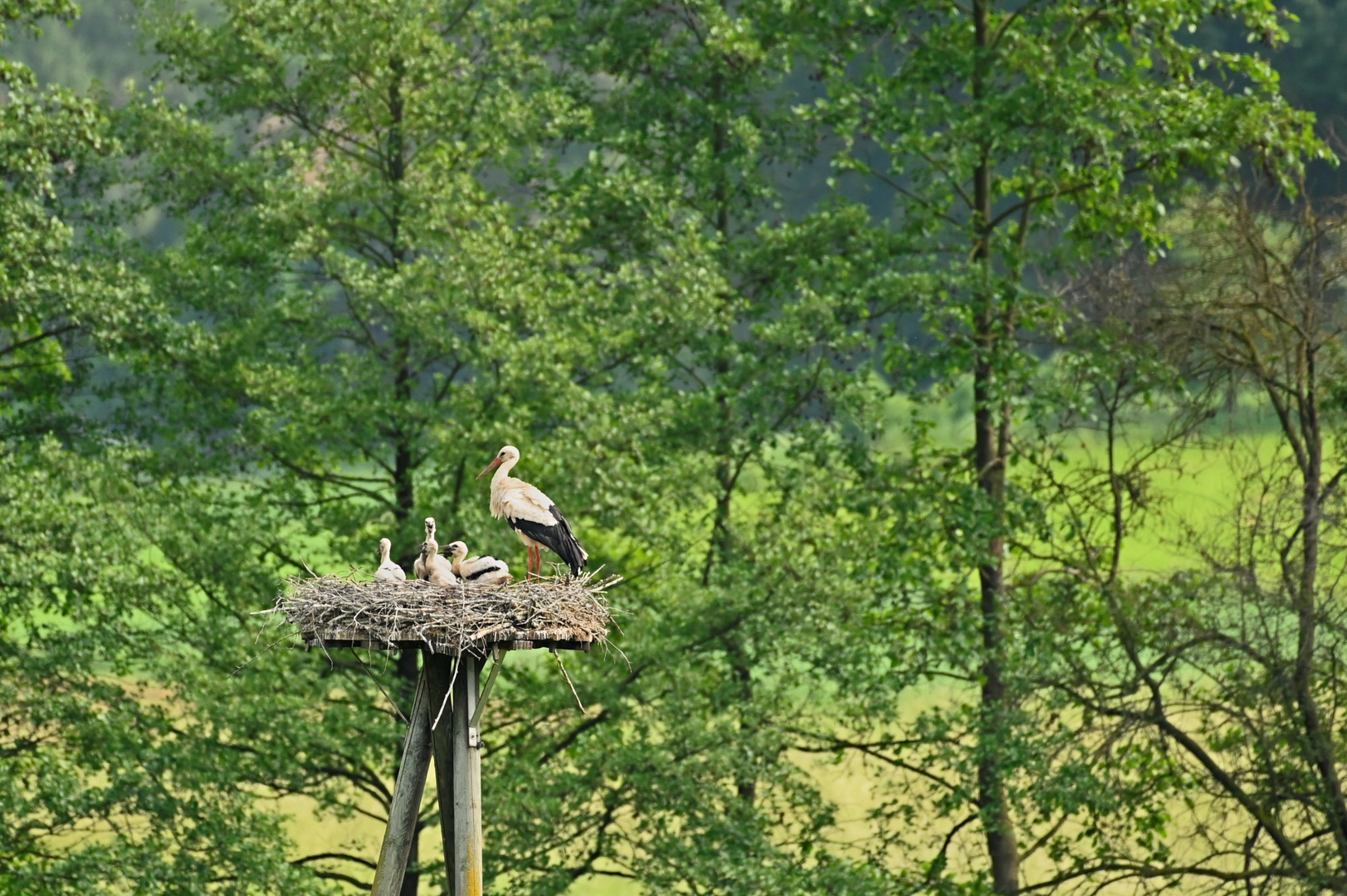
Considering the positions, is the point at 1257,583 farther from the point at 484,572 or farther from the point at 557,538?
the point at 484,572

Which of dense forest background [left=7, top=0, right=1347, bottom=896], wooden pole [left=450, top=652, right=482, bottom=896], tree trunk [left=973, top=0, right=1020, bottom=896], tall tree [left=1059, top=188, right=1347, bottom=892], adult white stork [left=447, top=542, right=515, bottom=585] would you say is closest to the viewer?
adult white stork [left=447, top=542, right=515, bottom=585]

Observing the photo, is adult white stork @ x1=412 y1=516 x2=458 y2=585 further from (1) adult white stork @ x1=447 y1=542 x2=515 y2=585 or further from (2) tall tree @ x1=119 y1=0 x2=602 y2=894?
(2) tall tree @ x1=119 y1=0 x2=602 y2=894

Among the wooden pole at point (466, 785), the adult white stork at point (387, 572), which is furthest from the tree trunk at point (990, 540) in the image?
the adult white stork at point (387, 572)

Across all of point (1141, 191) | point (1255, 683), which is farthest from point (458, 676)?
point (1141, 191)

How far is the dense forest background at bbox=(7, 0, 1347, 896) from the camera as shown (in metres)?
15.3

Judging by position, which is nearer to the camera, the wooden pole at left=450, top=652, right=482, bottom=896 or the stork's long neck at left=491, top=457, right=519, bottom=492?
the wooden pole at left=450, top=652, right=482, bottom=896

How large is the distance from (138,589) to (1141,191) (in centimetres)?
992

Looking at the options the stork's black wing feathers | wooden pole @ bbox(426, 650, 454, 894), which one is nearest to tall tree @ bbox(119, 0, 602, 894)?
the stork's black wing feathers

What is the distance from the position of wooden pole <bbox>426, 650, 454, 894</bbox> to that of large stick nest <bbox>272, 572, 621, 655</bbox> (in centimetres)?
38

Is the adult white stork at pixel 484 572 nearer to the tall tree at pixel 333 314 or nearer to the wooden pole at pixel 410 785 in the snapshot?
the wooden pole at pixel 410 785

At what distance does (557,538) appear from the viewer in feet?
31.7

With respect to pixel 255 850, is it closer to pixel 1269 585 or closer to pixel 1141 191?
pixel 1269 585

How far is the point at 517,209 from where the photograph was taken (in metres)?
18.8

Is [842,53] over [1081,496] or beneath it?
over
